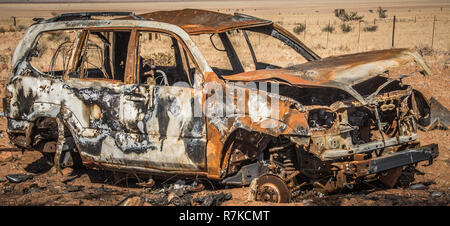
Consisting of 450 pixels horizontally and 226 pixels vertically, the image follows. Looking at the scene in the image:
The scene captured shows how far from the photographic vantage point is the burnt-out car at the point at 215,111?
5.02m

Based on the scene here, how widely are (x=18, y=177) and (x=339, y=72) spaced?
4.48 metres

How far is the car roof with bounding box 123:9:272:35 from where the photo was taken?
5660mm

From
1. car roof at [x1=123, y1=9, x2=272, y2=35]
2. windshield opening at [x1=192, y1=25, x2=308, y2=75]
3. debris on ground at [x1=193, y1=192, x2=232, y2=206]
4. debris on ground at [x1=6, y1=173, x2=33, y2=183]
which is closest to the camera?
debris on ground at [x1=193, y1=192, x2=232, y2=206]

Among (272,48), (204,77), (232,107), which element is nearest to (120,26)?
(204,77)

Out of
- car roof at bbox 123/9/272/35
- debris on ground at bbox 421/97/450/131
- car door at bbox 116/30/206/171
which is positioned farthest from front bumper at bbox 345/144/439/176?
debris on ground at bbox 421/97/450/131

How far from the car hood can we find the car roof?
0.70 metres

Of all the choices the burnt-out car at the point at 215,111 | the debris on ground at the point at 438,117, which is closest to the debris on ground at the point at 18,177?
the burnt-out car at the point at 215,111

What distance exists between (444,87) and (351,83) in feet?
21.6

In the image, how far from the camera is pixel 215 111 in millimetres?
5086

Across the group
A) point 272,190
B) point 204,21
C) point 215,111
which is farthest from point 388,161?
point 204,21

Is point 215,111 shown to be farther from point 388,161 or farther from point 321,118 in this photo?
point 388,161

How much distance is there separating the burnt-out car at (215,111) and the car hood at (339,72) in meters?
0.01

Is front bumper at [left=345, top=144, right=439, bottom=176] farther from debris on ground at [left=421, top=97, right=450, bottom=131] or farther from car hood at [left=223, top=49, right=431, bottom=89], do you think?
debris on ground at [left=421, top=97, right=450, bottom=131]
